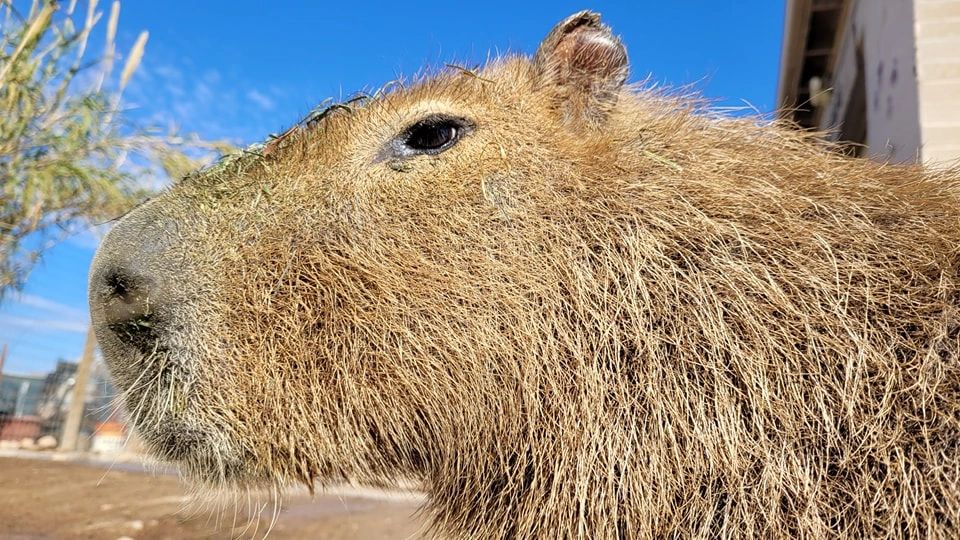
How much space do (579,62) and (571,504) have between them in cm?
143

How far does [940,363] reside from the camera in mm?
1454

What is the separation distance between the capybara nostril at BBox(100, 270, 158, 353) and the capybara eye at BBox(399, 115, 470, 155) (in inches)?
32.0

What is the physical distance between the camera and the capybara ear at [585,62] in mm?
2264

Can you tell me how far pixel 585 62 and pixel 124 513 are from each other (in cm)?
447

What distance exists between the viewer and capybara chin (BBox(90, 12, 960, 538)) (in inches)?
59.2

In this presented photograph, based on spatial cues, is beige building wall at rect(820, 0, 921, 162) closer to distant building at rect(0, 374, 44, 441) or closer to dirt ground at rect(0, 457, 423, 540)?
dirt ground at rect(0, 457, 423, 540)

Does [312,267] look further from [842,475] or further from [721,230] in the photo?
[842,475]

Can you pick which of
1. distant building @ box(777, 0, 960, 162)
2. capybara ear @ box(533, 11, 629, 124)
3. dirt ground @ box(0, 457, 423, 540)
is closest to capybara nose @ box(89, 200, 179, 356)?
capybara ear @ box(533, 11, 629, 124)

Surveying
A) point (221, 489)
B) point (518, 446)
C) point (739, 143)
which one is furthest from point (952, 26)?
point (221, 489)

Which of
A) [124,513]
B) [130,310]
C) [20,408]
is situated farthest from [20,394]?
[130,310]

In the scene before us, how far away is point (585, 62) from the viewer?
2.31 m

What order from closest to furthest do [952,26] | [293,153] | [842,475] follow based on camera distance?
[842,475]
[293,153]
[952,26]

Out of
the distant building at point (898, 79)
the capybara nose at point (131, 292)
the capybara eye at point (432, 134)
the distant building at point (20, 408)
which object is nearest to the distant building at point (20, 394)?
the distant building at point (20, 408)

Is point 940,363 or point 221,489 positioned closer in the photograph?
point 940,363
